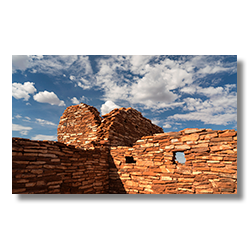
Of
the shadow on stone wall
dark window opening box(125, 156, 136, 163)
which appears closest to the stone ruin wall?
dark window opening box(125, 156, 136, 163)

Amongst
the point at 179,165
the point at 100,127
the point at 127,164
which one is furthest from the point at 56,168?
the point at 179,165

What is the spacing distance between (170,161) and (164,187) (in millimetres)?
1035

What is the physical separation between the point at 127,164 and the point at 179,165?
2.29m

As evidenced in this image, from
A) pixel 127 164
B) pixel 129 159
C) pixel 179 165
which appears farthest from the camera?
pixel 129 159

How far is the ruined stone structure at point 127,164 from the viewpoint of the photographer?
4.29 metres

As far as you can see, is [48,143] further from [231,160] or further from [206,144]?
[231,160]

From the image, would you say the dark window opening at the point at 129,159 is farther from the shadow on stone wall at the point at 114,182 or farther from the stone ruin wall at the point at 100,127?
the stone ruin wall at the point at 100,127

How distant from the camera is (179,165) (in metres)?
5.40

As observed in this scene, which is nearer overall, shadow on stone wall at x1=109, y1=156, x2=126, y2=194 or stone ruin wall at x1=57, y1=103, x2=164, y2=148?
shadow on stone wall at x1=109, y1=156, x2=126, y2=194

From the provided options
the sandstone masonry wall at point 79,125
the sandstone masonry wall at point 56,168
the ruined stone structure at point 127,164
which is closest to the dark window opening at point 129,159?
the ruined stone structure at point 127,164

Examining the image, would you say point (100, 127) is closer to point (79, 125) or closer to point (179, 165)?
point (79, 125)

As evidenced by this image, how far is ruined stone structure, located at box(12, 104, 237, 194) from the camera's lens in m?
4.29

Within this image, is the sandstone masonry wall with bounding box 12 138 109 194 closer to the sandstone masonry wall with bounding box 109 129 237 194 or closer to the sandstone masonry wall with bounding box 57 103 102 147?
the sandstone masonry wall with bounding box 109 129 237 194

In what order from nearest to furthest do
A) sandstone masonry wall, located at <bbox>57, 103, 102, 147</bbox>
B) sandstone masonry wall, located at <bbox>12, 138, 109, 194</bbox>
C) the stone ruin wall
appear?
sandstone masonry wall, located at <bbox>12, 138, 109, 194</bbox> → the stone ruin wall → sandstone masonry wall, located at <bbox>57, 103, 102, 147</bbox>
